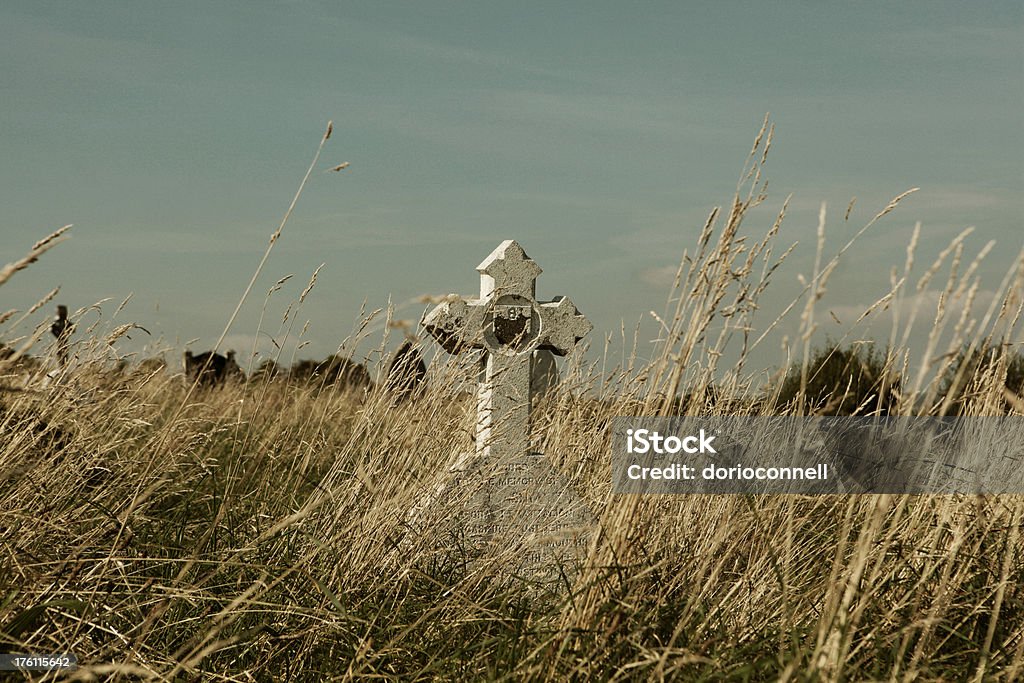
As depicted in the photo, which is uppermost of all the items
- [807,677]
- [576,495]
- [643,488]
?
[643,488]

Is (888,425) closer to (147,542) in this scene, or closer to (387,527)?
(387,527)

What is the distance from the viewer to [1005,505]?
3.72 m

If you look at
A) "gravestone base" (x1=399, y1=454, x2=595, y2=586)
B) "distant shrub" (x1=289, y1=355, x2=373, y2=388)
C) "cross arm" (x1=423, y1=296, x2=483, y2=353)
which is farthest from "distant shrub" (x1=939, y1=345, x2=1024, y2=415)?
"distant shrub" (x1=289, y1=355, x2=373, y2=388)

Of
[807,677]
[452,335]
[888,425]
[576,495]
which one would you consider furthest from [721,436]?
[807,677]

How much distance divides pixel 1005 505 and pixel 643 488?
6.40 feet

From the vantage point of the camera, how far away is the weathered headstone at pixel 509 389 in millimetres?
4379

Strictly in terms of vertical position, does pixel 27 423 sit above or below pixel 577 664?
above

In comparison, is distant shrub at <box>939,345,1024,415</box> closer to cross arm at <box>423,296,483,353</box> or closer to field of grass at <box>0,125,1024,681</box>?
field of grass at <box>0,125,1024,681</box>

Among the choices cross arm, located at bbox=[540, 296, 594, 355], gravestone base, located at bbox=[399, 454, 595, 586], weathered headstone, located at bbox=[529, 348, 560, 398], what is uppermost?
cross arm, located at bbox=[540, 296, 594, 355]

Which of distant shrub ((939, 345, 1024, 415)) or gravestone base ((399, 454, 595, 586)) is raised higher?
distant shrub ((939, 345, 1024, 415))

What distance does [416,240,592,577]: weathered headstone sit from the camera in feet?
14.4

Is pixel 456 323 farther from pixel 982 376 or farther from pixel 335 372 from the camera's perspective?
pixel 335 372

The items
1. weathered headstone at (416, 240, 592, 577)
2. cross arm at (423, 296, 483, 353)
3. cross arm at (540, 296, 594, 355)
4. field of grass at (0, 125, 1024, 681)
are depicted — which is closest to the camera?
field of grass at (0, 125, 1024, 681)

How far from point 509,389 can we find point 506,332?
0.30 meters
